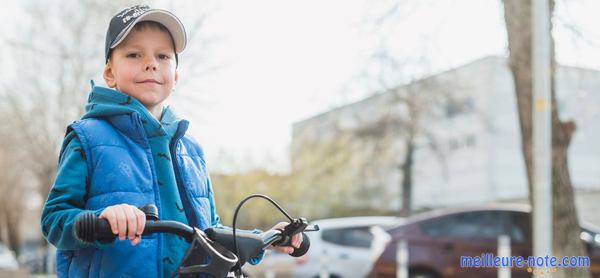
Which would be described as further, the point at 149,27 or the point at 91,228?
the point at 149,27

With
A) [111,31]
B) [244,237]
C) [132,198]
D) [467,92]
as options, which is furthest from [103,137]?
[467,92]

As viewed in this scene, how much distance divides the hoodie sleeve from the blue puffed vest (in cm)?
2

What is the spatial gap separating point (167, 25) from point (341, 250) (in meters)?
11.9

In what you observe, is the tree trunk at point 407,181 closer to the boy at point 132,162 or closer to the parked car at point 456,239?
the parked car at point 456,239

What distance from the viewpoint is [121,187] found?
2109 millimetres

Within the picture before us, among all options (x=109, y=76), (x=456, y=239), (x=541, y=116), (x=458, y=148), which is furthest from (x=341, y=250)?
(x=458, y=148)

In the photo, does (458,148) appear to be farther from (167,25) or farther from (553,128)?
(167,25)

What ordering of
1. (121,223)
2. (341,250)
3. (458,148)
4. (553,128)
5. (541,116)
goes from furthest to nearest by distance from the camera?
(458,148)
(341,250)
(553,128)
(541,116)
(121,223)

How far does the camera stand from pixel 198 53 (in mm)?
18047

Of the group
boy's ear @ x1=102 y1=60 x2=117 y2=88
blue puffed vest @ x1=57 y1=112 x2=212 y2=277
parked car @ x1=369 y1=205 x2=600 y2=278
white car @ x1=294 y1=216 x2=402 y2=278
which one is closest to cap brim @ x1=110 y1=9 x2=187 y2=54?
boy's ear @ x1=102 y1=60 x2=117 y2=88

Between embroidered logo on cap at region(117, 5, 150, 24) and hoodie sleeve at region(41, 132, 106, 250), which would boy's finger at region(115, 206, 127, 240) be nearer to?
A: hoodie sleeve at region(41, 132, 106, 250)

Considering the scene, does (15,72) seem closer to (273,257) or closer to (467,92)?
(273,257)

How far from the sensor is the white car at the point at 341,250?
13758 millimetres

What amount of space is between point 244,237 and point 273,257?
13.4 metres
